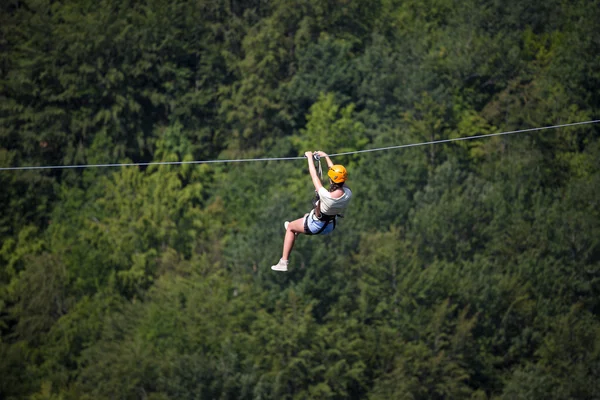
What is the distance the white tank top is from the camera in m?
15.0

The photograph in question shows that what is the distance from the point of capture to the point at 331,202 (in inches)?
594

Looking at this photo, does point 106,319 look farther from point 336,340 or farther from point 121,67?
point 121,67

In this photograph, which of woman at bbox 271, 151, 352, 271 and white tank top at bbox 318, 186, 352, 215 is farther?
white tank top at bbox 318, 186, 352, 215

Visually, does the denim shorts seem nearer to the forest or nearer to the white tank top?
the white tank top

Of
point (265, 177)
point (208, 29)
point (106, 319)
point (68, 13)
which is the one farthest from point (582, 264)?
point (68, 13)

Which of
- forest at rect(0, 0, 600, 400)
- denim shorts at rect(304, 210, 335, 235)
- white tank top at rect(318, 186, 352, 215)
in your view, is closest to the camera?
white tank top at rect(318, 186, 352, 215)

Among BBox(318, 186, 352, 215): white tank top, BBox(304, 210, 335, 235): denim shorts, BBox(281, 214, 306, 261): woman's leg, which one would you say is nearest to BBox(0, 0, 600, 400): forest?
BBox(281, 214, 306, 261): woman's leg

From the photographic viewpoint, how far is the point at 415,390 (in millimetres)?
43375

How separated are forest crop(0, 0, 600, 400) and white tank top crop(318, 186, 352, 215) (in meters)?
26.8

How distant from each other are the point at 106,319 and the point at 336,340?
10296 millimetres

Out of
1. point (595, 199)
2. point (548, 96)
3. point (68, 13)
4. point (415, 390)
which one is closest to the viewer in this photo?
point (415, 390)

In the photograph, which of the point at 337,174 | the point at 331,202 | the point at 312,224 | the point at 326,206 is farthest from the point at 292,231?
the point at 337,174

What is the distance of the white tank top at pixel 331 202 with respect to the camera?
1505cm

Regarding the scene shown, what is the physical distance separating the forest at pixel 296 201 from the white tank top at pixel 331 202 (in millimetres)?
26779
